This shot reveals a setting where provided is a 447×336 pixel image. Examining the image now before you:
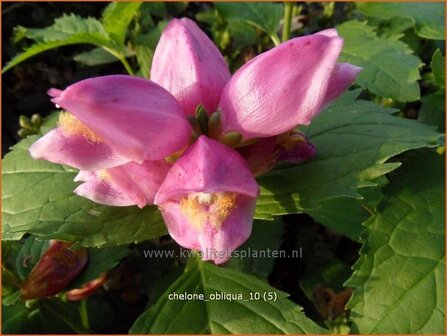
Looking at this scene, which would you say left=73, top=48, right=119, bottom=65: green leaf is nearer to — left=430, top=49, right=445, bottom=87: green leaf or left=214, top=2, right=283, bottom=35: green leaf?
left=214, top=2, right=283, bottom=35: green leaf

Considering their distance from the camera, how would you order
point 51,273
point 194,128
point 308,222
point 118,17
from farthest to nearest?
point 308,222
point 118,17
point 51,273
point 194,128

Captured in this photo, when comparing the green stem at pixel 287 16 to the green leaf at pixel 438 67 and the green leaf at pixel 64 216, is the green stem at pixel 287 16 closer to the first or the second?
the green leaf at pixel 438 67

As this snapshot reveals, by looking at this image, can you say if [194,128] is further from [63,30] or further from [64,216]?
[63,30]

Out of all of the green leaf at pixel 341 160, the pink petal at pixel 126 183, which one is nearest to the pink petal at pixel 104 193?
the pink petal at pixel 126 183

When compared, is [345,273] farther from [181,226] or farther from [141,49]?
[141,49]

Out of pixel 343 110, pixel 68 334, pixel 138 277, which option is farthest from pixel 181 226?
pixel 138 277

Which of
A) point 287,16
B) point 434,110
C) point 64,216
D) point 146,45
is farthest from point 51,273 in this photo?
point 434,110
